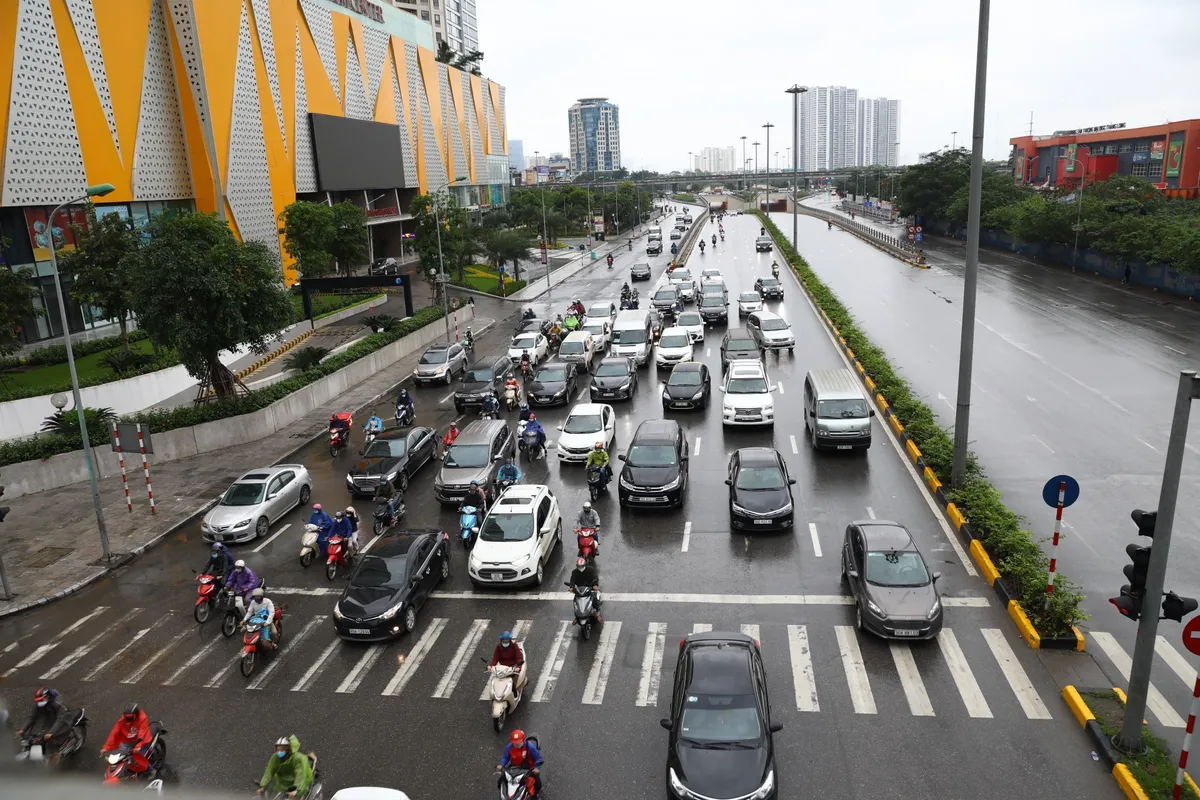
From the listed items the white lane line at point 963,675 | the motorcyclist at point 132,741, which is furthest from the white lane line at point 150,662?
the white lane line at point 963,675

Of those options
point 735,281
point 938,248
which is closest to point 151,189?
point 735,281

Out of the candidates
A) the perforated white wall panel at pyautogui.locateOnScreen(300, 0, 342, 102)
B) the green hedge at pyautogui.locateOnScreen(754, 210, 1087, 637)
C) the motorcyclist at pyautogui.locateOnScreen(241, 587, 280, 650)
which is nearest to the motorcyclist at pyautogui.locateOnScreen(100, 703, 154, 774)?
the motorcyclist at pyautogui.locateOnScreen(241, 587, 280, 650)

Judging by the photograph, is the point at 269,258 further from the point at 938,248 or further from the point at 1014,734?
the point at 938,248

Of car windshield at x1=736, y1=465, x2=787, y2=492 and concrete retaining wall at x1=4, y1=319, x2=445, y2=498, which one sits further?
concrete retaining wall at x1=4, y1=319, x2=445, y2=498

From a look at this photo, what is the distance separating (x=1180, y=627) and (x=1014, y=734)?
186 inches

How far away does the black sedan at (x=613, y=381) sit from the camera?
28.9m

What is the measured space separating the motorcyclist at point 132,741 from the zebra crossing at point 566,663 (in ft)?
7.59

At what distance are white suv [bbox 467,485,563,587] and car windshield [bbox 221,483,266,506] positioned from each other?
6.18m

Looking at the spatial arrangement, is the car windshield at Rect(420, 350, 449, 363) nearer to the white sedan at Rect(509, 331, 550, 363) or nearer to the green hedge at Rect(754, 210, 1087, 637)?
the white sedan at Rect(509, 331, 550, 363)

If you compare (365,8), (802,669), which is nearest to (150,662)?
(802,669)

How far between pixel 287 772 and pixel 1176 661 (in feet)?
42.3

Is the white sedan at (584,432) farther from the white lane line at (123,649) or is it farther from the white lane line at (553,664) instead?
the white lane line at (123,649)

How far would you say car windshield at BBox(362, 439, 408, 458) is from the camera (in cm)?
2234

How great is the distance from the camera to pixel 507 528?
654 inches
